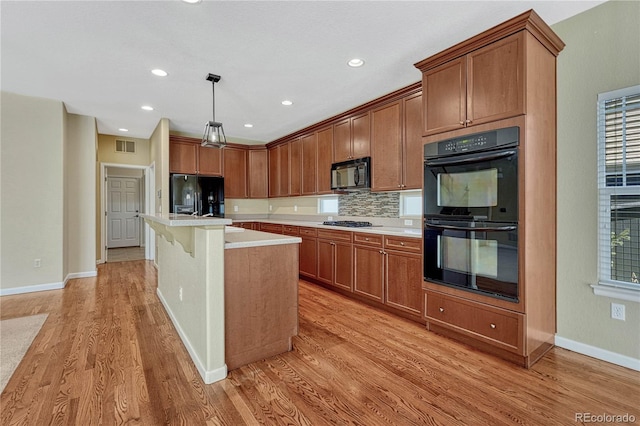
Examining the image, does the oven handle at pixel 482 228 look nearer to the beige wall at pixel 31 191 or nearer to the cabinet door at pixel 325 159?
the cabinet door at pixel 325 159

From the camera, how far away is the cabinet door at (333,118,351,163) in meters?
4.36

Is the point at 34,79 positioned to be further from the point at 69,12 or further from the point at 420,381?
the point at 420,381

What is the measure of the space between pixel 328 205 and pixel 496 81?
3.40m

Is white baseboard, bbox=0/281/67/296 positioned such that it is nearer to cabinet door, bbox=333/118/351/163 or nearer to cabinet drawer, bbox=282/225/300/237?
cabinet drawer, bbox=282/225/300/237

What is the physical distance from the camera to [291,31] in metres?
2.49

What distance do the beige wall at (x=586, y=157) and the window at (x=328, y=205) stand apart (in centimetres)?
319

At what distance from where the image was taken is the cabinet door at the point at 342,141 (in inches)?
172

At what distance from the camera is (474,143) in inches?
95.9

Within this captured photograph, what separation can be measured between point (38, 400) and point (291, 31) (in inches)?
120

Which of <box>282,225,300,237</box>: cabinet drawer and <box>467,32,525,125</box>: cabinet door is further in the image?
<box>282,225,300,237</box>: cabinet drawer

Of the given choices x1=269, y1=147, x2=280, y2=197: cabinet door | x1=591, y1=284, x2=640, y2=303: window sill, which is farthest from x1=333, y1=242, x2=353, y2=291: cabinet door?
x1=269, y1=147, x2=280, y2=197: cabinet door

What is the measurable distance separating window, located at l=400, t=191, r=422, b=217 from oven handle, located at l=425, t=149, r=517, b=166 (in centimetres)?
107

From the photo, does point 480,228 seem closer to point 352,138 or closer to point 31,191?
point 352,138

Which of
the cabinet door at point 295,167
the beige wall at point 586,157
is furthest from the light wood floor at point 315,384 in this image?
the cabinet door at point 295,167
